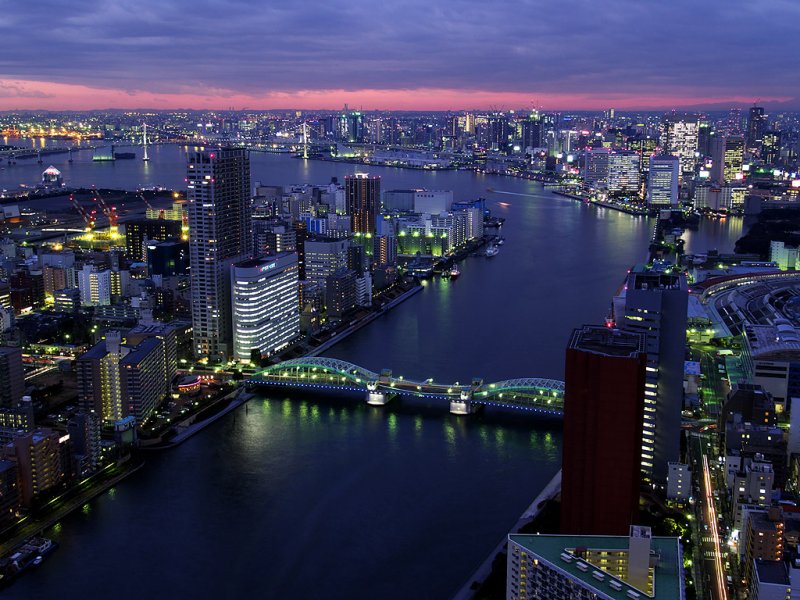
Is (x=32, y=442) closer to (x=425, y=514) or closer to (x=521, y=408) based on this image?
(x=425, y=514)

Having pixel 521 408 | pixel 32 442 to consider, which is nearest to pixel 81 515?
pixel 32 442

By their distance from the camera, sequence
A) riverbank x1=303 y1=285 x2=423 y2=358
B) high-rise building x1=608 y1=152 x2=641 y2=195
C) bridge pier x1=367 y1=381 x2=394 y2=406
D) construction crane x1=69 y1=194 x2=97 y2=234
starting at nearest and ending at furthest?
bridge pier x1=367 y1=381 x2=394 y2=406, riverbank x1=303 y1=285 x2=423 y2=358, construction crane x1=69 y1=194 x2=97 y2=234, high-rise building x1=608 y1=152 x2=641 y2=195

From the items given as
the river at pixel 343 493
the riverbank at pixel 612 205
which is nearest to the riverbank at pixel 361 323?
the river at pixel 343 493

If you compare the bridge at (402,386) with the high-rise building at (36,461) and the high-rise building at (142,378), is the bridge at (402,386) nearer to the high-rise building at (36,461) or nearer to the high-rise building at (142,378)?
the high-rise building at (142,378)

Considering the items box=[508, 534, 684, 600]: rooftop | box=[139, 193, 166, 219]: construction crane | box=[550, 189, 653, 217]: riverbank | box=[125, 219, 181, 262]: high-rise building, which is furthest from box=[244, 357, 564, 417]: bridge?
box=[550, 189, 653, 217]: riverbank

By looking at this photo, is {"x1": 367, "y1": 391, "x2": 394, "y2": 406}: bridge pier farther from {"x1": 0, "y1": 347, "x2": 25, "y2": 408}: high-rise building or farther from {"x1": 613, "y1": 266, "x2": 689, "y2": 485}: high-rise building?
{"x1": 0, "y1": 347, "x2": 25, "y2": 408}: high-rise building

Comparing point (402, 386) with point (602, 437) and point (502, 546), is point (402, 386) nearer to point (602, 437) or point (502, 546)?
point (502, 546)
